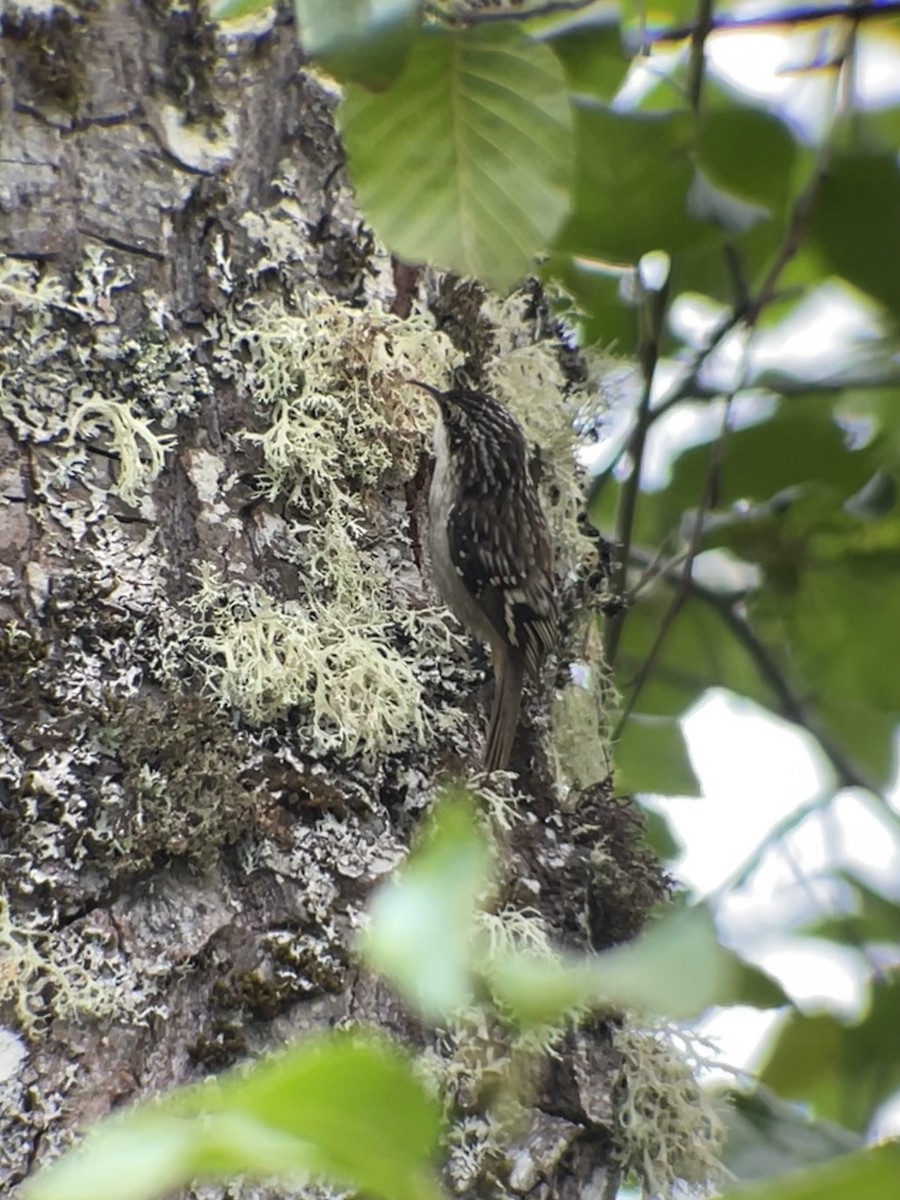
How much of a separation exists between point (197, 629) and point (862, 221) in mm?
909

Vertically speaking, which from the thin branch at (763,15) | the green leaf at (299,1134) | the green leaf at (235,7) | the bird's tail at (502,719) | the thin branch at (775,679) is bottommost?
the green leaf at (299,1134)

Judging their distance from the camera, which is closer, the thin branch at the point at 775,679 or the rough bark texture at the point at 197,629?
the rough bark texture at the point at 197,629

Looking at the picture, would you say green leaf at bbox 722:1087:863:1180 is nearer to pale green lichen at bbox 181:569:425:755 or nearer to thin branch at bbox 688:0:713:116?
pale green lichen at bbox 181:569:425:755

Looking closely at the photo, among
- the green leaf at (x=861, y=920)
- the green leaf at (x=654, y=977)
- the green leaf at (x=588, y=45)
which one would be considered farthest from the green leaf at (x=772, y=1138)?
the green leaf at (x=588, y=45)

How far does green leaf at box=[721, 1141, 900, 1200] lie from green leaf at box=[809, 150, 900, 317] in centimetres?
118

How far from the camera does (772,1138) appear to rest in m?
1.42

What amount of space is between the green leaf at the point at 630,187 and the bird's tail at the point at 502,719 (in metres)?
0.61

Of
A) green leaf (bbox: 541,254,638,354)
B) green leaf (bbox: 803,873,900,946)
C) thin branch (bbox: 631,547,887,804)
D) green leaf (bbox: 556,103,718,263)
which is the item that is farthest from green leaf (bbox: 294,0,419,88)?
thin branch (bbox: 631,547,887,804)

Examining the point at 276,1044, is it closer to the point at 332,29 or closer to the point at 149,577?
the point at 149,577

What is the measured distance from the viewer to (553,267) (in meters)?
2.20

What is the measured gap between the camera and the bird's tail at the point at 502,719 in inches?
71.3

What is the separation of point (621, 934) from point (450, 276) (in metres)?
1.06

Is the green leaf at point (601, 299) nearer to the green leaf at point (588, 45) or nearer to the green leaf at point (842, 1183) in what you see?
the green leaf at point (588, 45)

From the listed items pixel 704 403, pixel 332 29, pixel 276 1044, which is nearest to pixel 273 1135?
pixel 332 29
